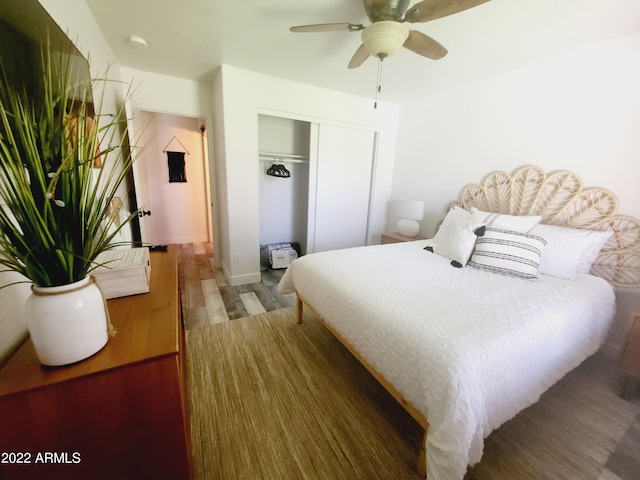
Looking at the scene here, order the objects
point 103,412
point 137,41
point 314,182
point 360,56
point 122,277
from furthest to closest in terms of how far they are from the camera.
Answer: point 314,182 < point 137,41 < point 360,56 < point 122,277 < point 103,412

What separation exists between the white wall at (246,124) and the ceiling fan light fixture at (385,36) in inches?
64.5

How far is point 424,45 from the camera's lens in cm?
162

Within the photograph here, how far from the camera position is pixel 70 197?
0.66 meters

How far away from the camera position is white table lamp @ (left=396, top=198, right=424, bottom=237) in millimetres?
3117

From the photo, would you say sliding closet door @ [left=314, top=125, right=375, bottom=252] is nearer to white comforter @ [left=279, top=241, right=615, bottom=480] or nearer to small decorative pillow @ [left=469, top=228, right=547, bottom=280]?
white comforter @ [left=279, top=241, right=615, bottom=480]

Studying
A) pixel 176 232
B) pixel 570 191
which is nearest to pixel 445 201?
pixel 570 191

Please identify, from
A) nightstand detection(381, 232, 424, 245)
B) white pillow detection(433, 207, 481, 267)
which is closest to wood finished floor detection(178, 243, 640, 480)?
white pillow detection(433, 207, 481, 267)

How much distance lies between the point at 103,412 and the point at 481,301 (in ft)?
5.55

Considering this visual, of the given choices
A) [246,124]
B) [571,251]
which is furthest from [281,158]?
[571,251]

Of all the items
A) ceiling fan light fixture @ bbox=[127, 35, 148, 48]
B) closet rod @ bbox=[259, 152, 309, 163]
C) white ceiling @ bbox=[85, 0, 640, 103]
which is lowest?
closet rod @ bbox=[259, 152, 309, 163]

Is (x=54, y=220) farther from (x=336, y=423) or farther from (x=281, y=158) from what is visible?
(x=281, y=158)

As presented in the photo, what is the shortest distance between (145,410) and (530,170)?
10.6ft

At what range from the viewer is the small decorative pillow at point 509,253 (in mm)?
1866

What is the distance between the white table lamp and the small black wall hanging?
12.3 feet
